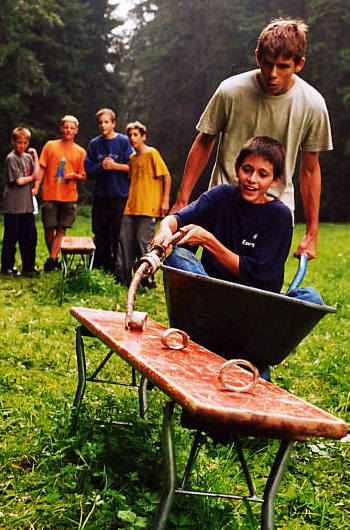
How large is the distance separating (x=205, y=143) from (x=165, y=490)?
2.25 m

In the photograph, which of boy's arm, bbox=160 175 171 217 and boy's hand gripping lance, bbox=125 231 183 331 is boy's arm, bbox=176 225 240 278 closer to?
boy's hand gripping lance, bbox=125 231 183 331

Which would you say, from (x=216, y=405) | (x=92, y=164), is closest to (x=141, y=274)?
(x=216, y=405)

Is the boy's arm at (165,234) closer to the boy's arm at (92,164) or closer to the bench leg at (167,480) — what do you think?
the bench leg at (167,480)

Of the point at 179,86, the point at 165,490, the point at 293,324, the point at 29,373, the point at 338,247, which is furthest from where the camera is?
the point at 179,86

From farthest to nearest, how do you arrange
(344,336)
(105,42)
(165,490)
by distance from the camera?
1. (105,42)
2. (344,336)
3. (165,490)

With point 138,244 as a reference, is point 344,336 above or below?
below

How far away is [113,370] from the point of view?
4406 millimetres

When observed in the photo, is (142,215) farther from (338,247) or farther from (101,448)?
(338,247)

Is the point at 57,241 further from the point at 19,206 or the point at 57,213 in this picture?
the point at 19,206

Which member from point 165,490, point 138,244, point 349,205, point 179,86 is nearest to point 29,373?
point 165,490

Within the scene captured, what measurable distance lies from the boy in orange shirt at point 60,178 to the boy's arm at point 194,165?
4960 millimetres

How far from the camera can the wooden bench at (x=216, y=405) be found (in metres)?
1.64

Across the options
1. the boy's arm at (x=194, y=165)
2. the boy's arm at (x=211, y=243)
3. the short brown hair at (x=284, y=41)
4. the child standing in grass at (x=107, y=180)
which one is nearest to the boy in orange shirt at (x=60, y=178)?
the child standing in grass at (x=107, y=180)

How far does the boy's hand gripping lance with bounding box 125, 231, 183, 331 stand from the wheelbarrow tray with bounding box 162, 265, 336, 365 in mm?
64
